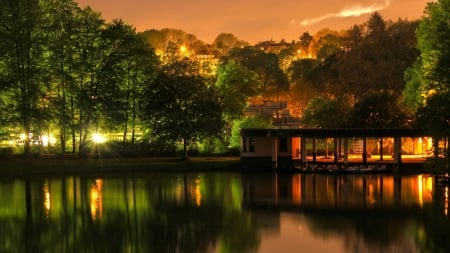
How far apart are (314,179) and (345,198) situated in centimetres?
1263

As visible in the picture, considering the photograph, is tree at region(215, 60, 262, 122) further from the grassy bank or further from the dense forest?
the grassy bank

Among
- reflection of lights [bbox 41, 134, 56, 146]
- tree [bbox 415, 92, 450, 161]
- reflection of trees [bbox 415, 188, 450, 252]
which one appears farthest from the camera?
reflection of lights [bbox 41, 134, 56, 146]

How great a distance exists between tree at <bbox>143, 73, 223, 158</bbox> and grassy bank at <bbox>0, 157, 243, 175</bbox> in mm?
3376

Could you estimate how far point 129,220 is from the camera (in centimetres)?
2928

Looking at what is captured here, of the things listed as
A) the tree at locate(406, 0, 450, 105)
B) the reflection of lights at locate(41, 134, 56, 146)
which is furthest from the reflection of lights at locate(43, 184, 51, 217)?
the tree at locate(406, 0, 450, 105)

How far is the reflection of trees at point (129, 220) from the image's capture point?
78.7 ft

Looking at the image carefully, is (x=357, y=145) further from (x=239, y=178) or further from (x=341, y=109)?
(x=239, y=178)

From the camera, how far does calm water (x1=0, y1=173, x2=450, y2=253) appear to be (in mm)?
24047

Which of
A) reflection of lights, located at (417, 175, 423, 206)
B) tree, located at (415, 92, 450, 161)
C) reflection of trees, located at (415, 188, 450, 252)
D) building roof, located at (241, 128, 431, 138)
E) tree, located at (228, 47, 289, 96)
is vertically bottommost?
reflection of lights, located at (417, 175, 423, 206)

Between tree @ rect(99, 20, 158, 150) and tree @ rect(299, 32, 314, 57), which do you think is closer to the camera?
tree @ rect(99, 20, 158, 150)

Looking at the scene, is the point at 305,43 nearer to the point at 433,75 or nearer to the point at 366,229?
the point at 433,75

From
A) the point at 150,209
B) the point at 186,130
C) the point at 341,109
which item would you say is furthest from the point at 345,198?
the point at 341,109

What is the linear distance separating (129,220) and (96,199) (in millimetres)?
8043

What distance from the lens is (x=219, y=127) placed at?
63.4m
